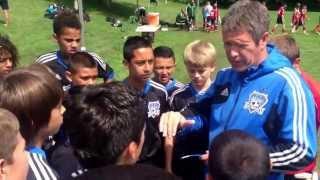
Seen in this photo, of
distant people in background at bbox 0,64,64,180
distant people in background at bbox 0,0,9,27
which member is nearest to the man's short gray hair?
distant people in background at bbox 0,64,64,180

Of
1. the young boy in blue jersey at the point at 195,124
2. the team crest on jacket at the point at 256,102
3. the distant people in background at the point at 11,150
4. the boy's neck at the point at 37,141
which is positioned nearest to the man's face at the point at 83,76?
the young boy in blue jersey at the point at 195,124

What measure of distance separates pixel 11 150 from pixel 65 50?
3.28 metres

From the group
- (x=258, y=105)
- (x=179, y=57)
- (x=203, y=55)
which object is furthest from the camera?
(x=179, y=57)

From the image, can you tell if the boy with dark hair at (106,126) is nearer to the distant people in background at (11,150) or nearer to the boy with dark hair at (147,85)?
the distant people in background at (11,150)

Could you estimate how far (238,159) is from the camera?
9.12 ft

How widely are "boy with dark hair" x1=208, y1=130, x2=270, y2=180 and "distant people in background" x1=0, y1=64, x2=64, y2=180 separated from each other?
0.90m

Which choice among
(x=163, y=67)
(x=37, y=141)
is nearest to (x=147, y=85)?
(x=163, y=67)

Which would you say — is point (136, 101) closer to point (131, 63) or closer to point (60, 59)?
point (131, 63)

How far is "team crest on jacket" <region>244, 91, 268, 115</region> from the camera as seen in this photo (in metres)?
3.42

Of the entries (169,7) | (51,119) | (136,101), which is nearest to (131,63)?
(51,119)

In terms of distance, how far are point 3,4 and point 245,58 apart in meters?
24.3

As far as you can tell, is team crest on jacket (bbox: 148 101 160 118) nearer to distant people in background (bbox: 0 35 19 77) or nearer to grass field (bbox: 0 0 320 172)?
distant people in background (bbox: 0 35 19 77)

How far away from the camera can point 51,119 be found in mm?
3314

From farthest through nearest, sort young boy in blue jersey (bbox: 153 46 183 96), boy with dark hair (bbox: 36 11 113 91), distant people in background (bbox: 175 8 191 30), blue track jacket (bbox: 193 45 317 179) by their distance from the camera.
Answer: distant people in background (bbox: 175 8 191 30)
young boy in blue jersey (bbox: 153 46 183 96)
boy with dark hair (bbox: 36 11 113 91)
blue track jacket (bbox: 193 45 317 179)
